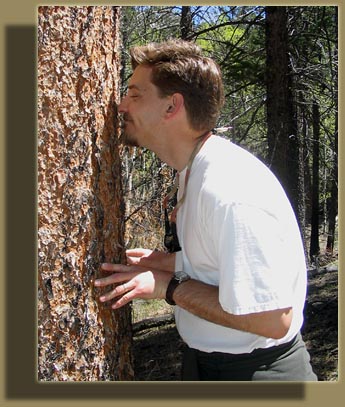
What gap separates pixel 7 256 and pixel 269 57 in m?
4.12

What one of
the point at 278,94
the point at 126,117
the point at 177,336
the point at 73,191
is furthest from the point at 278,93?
the point at 73,191

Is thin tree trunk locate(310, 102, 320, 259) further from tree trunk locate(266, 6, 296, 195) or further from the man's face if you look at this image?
the man's face

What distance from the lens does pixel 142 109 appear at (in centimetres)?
205

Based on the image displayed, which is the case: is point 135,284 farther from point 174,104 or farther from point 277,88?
point 277,88

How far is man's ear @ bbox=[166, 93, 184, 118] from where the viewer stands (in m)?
2.00

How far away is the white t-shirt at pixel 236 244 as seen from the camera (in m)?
1.66

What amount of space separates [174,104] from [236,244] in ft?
2.05

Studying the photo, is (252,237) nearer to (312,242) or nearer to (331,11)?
(331,11)

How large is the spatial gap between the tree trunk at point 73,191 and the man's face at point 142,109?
0.08 metres

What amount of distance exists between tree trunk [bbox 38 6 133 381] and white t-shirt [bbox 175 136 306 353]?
316mm

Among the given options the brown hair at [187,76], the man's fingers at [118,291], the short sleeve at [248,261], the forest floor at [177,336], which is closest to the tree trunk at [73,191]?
the man's fingers at [118,291]

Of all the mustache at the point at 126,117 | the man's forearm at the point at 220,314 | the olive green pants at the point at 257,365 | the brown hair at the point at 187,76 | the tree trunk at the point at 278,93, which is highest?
the tree trunk at the point at 278,93

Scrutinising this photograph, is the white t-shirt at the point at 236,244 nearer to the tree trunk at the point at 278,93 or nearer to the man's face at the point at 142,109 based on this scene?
the man's face at the point at 142,109

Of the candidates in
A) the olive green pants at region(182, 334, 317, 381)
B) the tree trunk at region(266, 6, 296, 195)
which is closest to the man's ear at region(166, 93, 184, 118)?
the olive green pants at region(182, 334, 317, 381)
